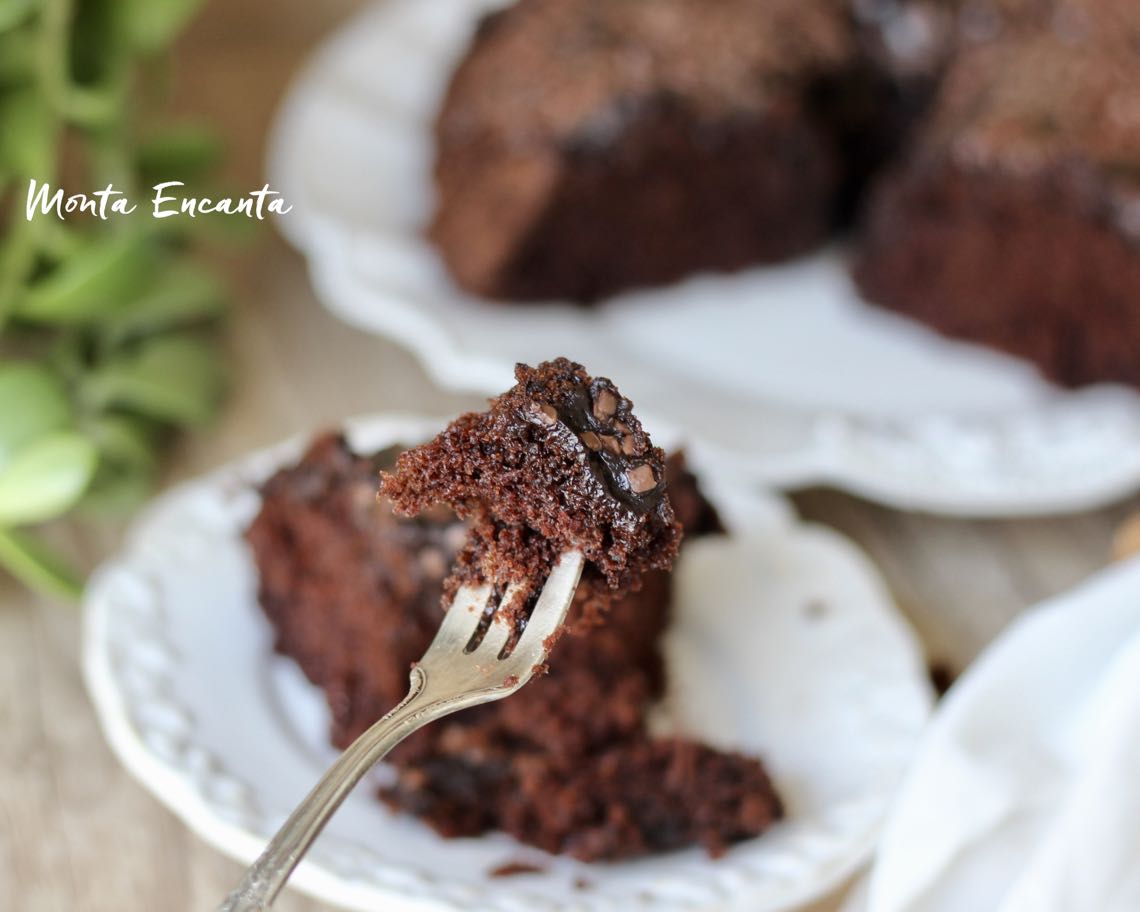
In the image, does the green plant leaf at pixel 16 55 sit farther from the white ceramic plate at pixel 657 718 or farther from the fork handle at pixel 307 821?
the fork handle at pixel 307 821

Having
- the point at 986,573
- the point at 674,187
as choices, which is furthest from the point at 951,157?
the point at 986,573

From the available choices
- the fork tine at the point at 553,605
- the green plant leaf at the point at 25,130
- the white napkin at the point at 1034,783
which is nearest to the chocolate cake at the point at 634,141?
the green plant leaf at the point at 25,130

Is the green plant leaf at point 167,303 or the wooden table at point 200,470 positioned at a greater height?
the green plant leaf at point 167,303

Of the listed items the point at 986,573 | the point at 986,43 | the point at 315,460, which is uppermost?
the point at 986,43

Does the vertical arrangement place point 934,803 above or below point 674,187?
below

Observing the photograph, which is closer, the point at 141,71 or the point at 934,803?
the point at 934,803

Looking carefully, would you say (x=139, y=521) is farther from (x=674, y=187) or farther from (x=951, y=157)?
(x=951, y=157)
